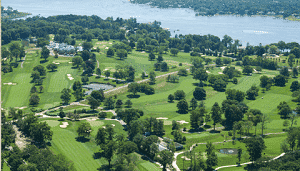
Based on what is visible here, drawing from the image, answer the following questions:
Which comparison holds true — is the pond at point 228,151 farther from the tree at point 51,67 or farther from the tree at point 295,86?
the tree at point 51,67

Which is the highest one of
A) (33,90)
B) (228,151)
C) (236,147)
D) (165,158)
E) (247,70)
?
(247,70)

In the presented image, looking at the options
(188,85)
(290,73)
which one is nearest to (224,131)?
(188,85)

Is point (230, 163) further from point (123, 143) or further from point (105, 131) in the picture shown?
point (105, 131)

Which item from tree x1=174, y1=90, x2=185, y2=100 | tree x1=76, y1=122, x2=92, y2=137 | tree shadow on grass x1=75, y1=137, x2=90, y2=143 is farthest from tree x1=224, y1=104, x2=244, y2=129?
tree shadow on grass x1=75, y1=137, x2=90, y2=143

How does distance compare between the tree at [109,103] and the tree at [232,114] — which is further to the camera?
the tree at [109,103]

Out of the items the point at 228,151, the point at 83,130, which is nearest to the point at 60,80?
the point at 83,130

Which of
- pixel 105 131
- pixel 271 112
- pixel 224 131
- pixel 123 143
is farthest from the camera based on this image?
pixel 271 112

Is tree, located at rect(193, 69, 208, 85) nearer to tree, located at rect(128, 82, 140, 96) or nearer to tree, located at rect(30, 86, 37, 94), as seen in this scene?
tree, located at rect(128, 82, 140, 96)

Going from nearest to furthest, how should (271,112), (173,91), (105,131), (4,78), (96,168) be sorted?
(96,168) → (105,131) → (271,112) → (173,91) → (4,78)

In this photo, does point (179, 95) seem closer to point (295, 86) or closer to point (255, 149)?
point (295, 86)

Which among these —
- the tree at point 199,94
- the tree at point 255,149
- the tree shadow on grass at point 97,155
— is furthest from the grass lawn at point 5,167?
the tree at point 199,94

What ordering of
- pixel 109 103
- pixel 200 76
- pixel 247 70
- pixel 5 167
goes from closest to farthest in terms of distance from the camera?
pixel 5 167 < pixel 109 103 < pixel 200 76 < pixel 247 70
